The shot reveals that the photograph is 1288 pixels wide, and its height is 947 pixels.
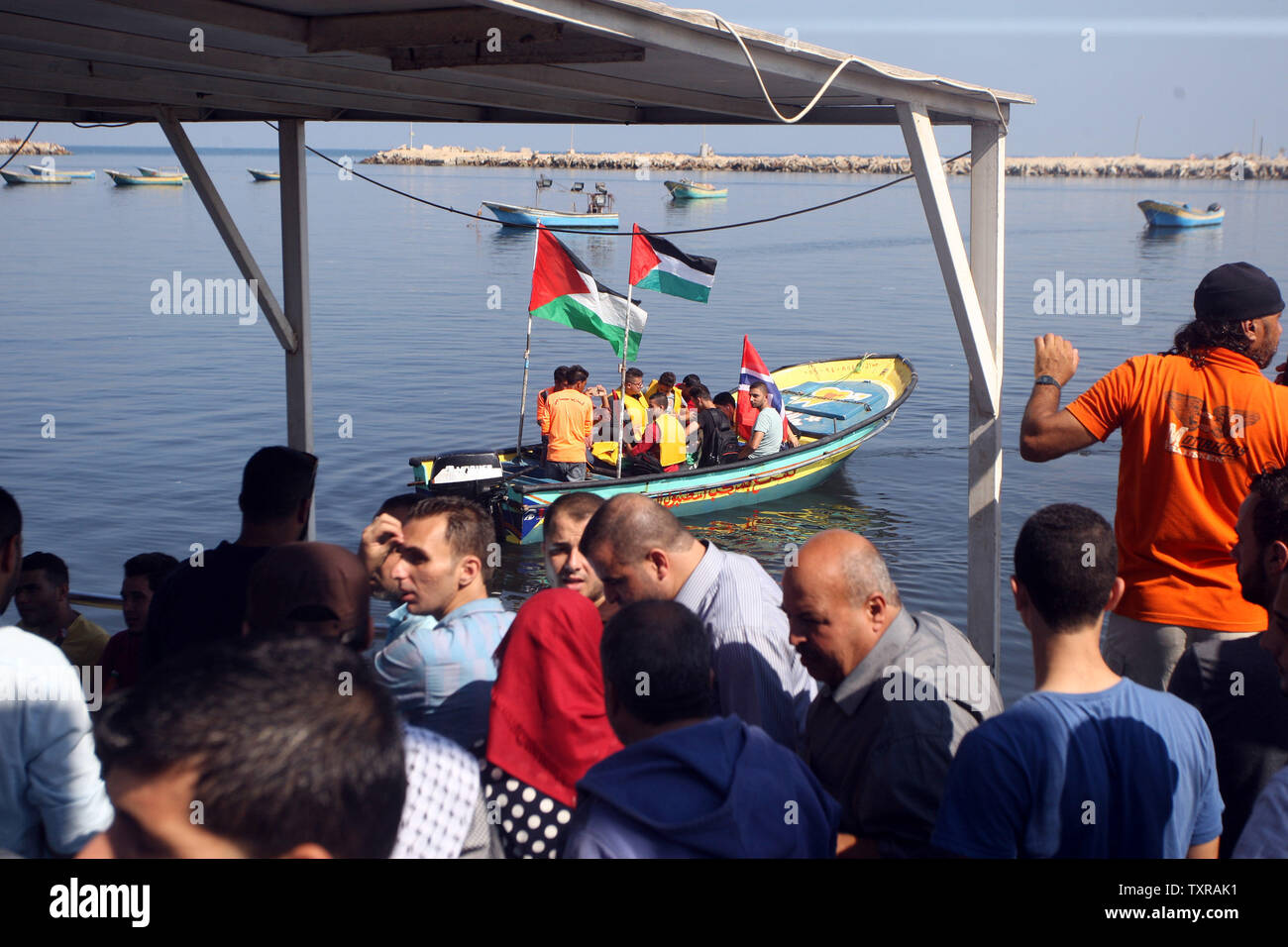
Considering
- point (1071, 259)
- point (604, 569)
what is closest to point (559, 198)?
point (1071, 259)

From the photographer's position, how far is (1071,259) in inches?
1769

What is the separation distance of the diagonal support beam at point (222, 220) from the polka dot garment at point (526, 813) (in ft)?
13.3

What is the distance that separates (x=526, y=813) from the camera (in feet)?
9.34

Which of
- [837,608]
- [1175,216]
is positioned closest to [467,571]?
[837,608]

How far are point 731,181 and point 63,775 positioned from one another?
119m

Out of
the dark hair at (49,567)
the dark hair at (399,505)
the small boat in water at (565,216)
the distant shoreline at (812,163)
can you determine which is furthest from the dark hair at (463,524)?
the distant shoreline at (812,163)

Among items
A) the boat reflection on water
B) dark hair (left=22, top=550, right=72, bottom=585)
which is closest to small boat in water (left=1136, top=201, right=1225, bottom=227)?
the boat reflection on water

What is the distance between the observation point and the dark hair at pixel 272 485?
3.60 metres

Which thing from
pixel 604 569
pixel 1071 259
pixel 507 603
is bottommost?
pixel 507 603

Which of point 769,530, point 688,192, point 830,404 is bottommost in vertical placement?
point 769,530

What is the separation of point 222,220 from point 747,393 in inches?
318

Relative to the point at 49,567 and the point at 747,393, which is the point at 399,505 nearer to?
the point at 49,567

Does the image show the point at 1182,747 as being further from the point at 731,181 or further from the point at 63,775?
the point at 731,181

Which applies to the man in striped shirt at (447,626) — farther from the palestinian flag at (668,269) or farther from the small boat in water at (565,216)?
the small boat in water at (565,216)
